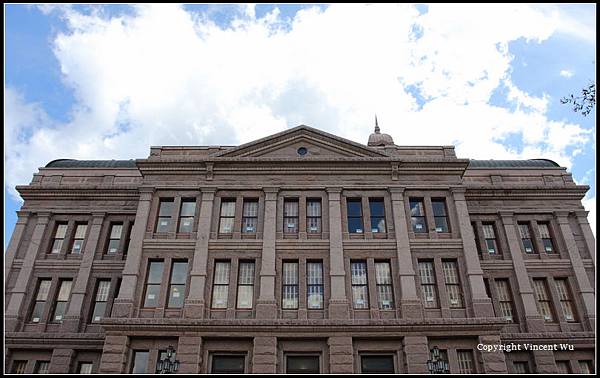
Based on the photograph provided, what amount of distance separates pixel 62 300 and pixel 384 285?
1639cm

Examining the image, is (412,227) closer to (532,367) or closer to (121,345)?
(532,367)

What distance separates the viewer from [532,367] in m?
22.9

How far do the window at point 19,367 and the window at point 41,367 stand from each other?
1.83ft

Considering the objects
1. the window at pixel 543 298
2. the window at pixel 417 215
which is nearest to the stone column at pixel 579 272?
the window at pixel 543 298

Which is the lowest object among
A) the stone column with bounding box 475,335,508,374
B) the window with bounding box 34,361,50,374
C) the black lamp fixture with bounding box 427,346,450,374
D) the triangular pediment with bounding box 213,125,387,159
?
the black lamp fixture with bounding box 427,346,450,374

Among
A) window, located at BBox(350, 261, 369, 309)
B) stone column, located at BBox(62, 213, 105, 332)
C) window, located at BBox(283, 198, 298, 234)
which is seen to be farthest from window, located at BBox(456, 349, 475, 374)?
stone column, located at BBox(62, 213, 105, 332)

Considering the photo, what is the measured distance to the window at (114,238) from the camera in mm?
26720

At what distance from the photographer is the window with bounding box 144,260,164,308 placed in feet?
71.0

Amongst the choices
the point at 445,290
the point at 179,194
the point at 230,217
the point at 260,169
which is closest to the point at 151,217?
the point at 179,194

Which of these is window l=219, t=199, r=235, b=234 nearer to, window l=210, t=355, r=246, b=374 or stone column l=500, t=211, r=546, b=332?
→ window l=210, t=355, r=246, b=374

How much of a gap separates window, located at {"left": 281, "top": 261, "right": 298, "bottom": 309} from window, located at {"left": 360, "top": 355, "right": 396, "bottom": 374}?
12.0ft

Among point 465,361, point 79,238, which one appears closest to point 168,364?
point 465,361

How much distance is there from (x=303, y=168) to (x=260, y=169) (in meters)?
2.19

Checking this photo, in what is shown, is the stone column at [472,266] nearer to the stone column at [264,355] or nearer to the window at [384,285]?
the window at [384,285]
